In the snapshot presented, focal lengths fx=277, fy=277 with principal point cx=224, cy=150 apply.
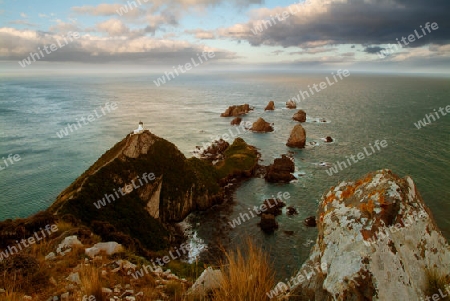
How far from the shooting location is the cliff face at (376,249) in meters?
4.02

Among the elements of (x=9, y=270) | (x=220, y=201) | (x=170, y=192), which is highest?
(x=9, y=270)

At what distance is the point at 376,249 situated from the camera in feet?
14.0

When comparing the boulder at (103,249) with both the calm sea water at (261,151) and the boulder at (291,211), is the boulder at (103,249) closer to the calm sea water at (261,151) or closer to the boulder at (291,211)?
the calm sea water at (261,151)

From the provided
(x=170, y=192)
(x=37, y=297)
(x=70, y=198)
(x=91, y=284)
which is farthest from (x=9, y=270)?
(x=170, y=192)

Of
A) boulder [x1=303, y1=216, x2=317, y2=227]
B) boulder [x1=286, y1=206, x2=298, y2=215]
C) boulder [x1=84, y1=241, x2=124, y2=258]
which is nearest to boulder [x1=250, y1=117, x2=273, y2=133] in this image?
boulder [x1=286, y1=206, x2=298, y2=215]

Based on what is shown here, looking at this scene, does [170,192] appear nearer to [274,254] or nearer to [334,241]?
[274,254]

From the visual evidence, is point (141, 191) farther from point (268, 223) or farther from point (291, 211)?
point (291, 211)

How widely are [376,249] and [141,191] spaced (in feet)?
98.6

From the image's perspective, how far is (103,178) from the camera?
2991 cm

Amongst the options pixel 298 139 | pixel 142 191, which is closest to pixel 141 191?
pixel 142 191

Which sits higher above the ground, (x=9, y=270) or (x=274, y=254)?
(x=9, y=270)

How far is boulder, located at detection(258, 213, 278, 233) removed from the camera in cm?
3256

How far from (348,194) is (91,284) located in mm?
5393

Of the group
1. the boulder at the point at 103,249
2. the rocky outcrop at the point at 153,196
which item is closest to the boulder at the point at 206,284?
the boulder at the point at 103,249
